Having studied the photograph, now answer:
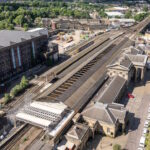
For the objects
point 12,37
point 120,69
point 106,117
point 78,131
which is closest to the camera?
point 78,131

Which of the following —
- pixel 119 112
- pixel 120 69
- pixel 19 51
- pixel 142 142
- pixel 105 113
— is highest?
pixel 19 51

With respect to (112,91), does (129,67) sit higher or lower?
higher

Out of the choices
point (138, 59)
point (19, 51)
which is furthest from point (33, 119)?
point (138, 59)

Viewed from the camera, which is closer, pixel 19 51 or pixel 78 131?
pixel 78 131

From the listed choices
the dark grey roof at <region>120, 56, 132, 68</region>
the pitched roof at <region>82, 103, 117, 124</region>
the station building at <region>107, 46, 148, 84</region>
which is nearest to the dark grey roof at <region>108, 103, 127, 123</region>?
the pitched roof at <region>82, 103, 117, 124</region>

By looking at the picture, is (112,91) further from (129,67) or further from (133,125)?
(129,67)

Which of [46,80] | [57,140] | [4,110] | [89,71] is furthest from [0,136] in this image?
[89,71]

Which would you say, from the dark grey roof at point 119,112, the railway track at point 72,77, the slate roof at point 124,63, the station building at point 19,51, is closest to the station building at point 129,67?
the slate roof at point 124,63

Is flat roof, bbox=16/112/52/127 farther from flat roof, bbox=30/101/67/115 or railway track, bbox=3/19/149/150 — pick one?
flat roof, bbox=30/101/67/115

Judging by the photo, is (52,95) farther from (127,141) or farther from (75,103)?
(127,141)
